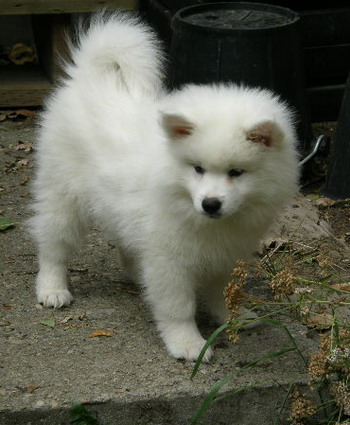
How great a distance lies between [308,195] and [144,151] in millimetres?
2607

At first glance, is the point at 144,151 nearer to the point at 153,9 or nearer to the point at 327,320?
the point at 327,320

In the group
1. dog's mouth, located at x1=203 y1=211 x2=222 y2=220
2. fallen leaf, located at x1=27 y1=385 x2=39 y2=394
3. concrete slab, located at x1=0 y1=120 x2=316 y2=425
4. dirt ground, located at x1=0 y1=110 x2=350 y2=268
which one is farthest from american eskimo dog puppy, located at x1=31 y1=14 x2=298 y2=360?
dirt ground, located at x1=0 y1=110 x2=350 y2=268

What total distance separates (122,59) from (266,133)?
1.06 meters

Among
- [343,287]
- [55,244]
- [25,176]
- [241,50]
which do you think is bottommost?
[25,176]

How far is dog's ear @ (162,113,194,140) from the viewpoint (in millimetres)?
3537

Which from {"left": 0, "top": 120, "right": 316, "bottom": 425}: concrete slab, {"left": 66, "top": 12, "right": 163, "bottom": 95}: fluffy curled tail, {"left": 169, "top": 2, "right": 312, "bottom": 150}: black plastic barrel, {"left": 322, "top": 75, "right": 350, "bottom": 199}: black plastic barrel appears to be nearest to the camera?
{"left": 0, "top": 120, "right": 316, "bottom": 425}: concrete slab

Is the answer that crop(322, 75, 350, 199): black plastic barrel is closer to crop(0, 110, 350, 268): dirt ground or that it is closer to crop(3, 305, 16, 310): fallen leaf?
crop(0, 110, 350, 268): dirt ground

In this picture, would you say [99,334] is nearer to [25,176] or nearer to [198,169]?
[198,169]

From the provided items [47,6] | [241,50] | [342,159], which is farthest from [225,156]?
[47,6]

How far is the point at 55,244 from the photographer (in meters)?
4.40

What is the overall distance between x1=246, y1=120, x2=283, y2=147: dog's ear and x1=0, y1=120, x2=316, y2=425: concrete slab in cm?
101

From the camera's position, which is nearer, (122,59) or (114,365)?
(114,365)

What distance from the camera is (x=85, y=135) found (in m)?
4.18

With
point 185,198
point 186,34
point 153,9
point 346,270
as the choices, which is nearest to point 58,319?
point 185,198
